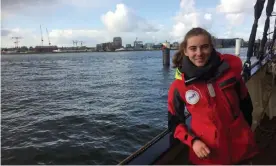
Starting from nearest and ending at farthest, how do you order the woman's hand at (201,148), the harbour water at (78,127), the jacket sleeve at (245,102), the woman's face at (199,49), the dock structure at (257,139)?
the woman's hand at (201,148)
the woman's face at (199,49)
the jacket sleeve at (245,102)
the dock structure at (257,139)
the harbour water at (78,127)

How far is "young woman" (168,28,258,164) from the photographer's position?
6.90ft

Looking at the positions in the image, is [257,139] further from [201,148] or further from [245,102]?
[201,148]

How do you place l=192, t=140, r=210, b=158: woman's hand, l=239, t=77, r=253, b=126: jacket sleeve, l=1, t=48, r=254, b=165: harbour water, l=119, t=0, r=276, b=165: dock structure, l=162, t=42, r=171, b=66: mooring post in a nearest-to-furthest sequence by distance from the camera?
l=192, t=140, r=210, b=158: woman's hand
l=239, t=77, r=253, b=126: jacket sleeve
l=119, t=0, r=276, b=165: dock structure
l=1, t=48, r=254, b=165: harbour water
l=162, t=42, r=171, b=66: mooring post

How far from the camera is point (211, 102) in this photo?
210 cm

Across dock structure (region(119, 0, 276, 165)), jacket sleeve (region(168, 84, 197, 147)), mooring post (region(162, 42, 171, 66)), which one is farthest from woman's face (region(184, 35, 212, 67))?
mooring post (region(162, 42, 171, 66))

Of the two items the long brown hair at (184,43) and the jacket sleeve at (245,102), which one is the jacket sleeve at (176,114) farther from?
the jacket sleeve at (245,102)

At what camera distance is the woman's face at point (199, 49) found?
2.20 meters

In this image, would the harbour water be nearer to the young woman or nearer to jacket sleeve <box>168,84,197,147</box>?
jacket sleeve <box>168,84,197,147</box>

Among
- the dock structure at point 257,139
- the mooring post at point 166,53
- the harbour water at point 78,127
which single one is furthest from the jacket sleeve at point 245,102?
the mooring post at point 166,53

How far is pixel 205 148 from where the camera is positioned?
6.77ft

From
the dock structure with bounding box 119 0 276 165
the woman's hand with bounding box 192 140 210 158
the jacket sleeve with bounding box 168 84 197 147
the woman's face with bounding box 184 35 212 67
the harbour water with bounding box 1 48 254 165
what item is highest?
the woman's face with bounding box 184 35 212 67

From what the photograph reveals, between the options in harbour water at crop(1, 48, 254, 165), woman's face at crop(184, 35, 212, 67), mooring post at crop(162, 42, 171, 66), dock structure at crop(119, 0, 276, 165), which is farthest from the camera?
mooring post at crop(162, 42, 171, 66)

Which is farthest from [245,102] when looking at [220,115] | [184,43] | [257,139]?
[257,139]

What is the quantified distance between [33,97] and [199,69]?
20894mm
